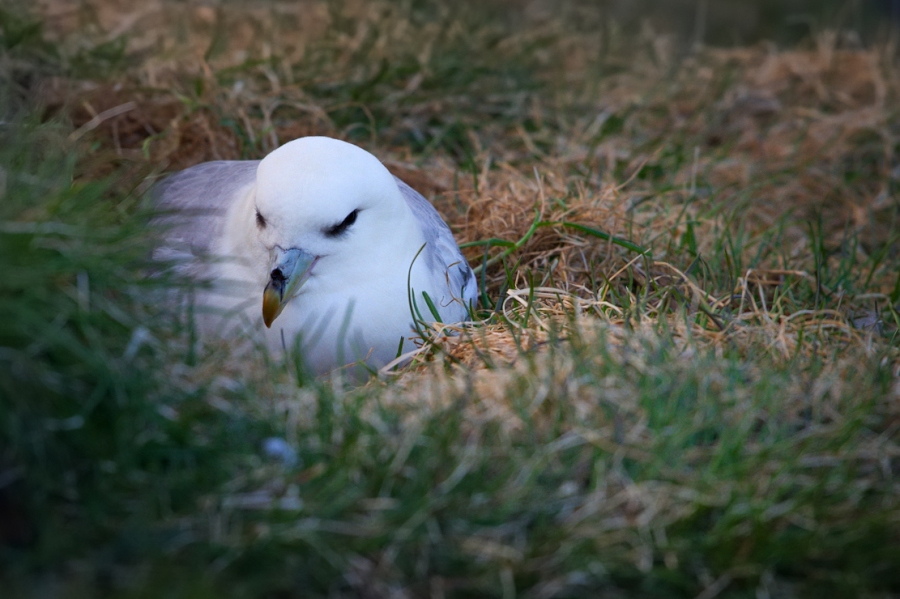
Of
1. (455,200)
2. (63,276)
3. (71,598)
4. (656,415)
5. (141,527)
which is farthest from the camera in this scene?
(455,200)

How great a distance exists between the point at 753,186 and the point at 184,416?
3.06 metres

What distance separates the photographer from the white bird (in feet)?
8.84

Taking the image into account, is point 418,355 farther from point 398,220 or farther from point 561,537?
point 561,537

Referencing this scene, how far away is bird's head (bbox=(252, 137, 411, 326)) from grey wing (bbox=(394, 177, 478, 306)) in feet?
1.20

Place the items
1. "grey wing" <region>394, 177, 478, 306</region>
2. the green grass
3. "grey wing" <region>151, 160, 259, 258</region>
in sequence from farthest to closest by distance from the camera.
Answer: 1. "grey wing" <region>394, 177, 478, 306</region>
2. "grey wing" <region>151, 160, 259, 258</region>
3. the green grass

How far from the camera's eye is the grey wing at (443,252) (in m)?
3.25

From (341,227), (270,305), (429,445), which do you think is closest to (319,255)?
(341,227)

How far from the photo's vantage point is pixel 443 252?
132 inches

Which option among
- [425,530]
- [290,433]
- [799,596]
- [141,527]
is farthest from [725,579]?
[141,527]

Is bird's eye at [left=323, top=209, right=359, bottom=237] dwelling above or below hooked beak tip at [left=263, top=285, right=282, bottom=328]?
above

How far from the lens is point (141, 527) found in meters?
1.86

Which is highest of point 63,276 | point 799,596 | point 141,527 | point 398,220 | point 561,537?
point 63,276

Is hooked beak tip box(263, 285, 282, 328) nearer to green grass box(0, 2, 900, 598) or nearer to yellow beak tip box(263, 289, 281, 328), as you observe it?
yellow beak tip box(263, 289, 281, 328)

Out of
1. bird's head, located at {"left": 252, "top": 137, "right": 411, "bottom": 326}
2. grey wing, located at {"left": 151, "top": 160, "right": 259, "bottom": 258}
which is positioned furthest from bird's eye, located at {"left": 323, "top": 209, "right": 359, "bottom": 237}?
grey wing, located at {"left": 151, "top": 160, "right": 259, "bottom": 258}
